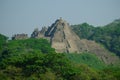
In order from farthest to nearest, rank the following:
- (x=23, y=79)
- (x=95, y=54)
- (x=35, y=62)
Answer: (x=95, y=54)
(x=35, y=62)
(x=23, y=79)

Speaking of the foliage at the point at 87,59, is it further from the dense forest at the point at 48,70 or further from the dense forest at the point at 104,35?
the dense forest at the point at 48,70

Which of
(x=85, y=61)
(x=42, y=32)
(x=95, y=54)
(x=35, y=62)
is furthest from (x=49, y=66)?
(x=42, y=32)

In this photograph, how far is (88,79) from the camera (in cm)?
6081

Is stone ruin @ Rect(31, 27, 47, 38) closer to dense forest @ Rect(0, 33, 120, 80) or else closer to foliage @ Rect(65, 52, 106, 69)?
foliage @ Rect(65, 52, 106, 69)

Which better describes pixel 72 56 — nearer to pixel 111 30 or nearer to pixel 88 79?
pixel 111 30

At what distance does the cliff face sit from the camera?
105375 mm

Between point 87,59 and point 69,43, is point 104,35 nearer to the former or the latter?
point 69,43

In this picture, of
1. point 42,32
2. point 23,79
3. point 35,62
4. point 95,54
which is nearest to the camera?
point 23,79

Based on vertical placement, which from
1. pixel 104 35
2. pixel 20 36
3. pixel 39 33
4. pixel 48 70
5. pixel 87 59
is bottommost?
pixel 48 70

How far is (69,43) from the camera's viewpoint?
4186 inches

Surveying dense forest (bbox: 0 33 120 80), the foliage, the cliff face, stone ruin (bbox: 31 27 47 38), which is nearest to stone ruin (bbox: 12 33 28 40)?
stone ruin (bbox: 31 27 47 38)

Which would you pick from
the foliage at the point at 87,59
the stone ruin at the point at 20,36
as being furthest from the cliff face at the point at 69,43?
the stone ruin at the point at 20,36

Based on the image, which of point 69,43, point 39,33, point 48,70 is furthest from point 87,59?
point 48,70

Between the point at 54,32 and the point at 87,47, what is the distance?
7.37m
